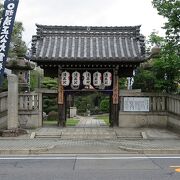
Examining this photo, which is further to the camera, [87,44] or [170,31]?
[87,44]

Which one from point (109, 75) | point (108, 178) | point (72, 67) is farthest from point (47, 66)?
point (108, 178)

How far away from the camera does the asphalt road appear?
31.8 ft

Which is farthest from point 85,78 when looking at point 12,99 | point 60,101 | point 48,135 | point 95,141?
point 95,141

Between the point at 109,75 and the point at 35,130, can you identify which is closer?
the point at 35,130

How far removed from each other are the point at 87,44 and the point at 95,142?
7.49 m

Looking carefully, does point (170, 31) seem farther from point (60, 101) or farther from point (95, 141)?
point (60, 101)

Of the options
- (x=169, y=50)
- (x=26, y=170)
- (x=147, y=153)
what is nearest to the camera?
(x=26, y=170)

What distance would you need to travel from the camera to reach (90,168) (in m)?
11.0

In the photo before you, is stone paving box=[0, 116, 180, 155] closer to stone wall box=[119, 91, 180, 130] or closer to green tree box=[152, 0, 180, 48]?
stone wall box=[119, 91, 180, 130]

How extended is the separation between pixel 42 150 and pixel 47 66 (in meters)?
8.23

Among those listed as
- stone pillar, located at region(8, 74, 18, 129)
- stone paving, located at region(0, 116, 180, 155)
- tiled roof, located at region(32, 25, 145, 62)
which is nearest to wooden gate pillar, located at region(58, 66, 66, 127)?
stone paving, located at region(0, 116, 180, 155)

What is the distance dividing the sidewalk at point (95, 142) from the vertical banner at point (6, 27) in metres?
3.56

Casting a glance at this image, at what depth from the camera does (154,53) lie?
21.8m

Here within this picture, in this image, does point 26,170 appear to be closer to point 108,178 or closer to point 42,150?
point 108,178
